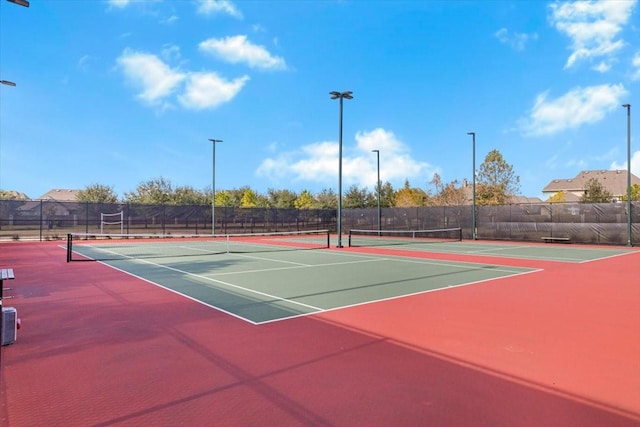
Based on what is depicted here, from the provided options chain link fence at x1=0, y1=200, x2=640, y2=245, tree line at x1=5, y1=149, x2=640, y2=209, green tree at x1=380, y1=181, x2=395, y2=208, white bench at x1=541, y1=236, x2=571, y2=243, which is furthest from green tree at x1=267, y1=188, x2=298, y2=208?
white bench at x1=541, y1=236, x2=571, y2=243

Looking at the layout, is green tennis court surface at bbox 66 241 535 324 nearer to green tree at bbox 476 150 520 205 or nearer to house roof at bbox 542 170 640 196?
green tree at bbox 476 150 520 205

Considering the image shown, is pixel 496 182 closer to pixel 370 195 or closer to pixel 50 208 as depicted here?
pixel 370 195

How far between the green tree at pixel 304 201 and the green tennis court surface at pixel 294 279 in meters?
49.6

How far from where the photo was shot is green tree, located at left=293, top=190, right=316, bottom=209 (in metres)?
64.5

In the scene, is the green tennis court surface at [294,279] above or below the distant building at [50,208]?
below

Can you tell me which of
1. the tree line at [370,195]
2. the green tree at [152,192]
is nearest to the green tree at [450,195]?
the tree line at [370,195]

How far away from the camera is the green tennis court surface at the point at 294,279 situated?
705cm

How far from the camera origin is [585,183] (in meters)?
73.4

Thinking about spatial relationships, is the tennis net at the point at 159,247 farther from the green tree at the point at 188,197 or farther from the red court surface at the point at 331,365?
the green tree at the point at 188,197

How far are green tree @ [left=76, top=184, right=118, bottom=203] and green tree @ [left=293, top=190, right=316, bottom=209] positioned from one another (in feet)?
85.9

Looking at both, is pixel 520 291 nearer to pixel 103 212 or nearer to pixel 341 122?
pixel 341 122

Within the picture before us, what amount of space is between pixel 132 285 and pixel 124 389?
582cm

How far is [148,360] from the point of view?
14.1ft

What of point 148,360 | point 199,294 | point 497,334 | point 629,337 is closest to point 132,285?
point 199,294
